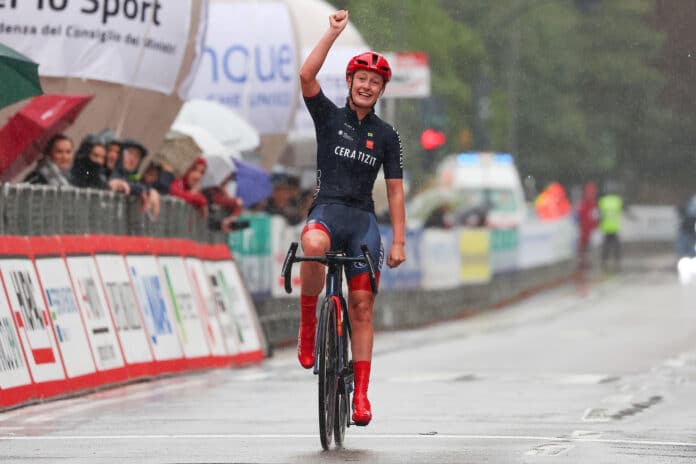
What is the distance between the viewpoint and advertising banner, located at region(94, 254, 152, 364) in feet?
55.6

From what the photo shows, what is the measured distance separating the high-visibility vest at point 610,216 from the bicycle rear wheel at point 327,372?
142 feet

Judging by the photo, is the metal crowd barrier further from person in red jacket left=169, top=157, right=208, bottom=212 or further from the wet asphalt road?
the wet asphalt road

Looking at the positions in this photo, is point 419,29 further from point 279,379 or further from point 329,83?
point 279,379

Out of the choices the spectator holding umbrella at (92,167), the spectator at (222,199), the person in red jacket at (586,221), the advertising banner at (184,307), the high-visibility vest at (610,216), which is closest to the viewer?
the spectator holding umbrella at (92,167)

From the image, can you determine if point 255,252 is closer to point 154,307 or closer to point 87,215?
point 154,307

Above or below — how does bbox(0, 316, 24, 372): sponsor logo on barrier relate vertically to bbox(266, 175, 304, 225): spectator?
below

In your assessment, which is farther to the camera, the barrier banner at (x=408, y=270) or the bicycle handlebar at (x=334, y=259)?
the barrier banner at (x=408, y=270)

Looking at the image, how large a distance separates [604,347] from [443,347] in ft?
6.13

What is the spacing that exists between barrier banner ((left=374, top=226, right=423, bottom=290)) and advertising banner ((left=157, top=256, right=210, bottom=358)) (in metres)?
10.4

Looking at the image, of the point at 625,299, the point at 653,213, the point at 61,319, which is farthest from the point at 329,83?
the point at 653,213

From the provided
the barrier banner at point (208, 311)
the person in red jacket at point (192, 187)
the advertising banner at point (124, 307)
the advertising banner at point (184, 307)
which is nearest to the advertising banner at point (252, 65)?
the person in red jacket at point (192, 187)

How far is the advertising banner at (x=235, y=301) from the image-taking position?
20186 mm

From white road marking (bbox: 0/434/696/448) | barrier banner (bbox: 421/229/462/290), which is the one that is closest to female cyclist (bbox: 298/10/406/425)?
white road marking (bbox: 0/434/696/448)

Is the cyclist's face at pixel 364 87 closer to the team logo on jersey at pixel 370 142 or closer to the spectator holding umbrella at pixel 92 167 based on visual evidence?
the team logo on jersey at pixel 370 142
